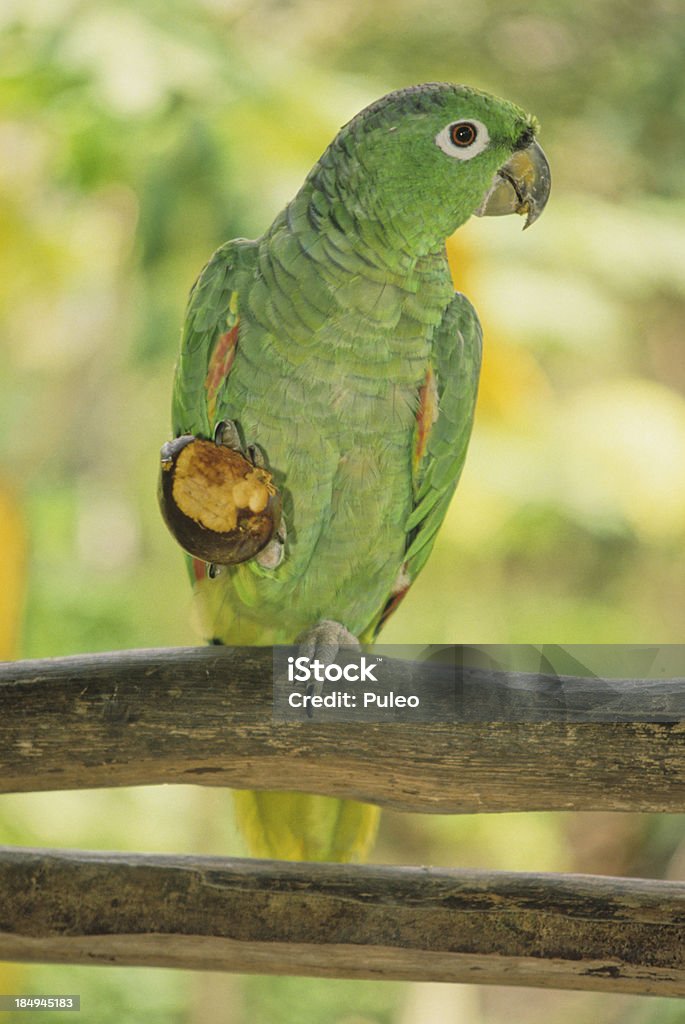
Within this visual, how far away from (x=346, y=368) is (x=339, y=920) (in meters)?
0.50

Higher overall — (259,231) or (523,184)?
(259,231)

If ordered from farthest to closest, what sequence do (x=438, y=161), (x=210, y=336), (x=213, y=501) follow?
(x=210, y=336) < (x=438, y=161) < (x=213, y=501)

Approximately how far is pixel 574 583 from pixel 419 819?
2.83 feet

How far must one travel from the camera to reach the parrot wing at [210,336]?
964 mm

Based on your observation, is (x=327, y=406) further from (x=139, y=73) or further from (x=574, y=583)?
(x=574, y=583)

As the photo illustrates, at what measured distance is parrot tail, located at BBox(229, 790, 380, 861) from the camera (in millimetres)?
999

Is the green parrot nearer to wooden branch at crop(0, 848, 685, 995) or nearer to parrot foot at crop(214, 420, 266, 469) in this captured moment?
parrot foot at crop(214, 420, 266, 469)

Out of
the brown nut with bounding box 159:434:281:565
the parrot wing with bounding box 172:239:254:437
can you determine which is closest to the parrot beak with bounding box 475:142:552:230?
the parrot wing with bounding box 172:239:254:437

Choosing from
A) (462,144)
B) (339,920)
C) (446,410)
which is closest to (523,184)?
(462,144)

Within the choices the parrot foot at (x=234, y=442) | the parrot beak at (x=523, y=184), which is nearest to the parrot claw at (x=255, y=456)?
the parrot foot at (x=234, y=442)

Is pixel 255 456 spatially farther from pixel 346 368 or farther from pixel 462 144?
pixel 462 144

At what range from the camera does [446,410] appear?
101cm

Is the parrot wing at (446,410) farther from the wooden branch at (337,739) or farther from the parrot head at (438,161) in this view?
the wooden branch at (337,739)

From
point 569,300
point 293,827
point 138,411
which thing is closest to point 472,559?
point 569,300
